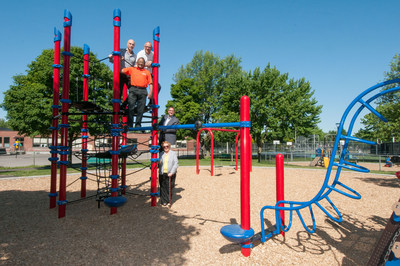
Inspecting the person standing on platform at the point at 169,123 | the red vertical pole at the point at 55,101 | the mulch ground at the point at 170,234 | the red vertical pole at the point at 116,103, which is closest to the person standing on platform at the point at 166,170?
the person standing on platform at the point at 169,123

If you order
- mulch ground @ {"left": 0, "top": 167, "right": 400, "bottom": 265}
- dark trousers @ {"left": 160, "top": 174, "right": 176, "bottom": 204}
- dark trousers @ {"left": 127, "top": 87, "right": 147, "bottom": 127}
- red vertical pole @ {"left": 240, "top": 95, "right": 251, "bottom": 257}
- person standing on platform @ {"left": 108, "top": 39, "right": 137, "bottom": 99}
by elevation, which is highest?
person standing on platform @ {"left": 108, "top": 39, "right": 137, "bottom": 99}

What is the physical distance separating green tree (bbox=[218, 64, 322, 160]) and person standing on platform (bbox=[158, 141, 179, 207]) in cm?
1969

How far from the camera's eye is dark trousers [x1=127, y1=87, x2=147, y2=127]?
18.5 feet

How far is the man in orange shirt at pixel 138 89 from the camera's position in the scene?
5652 mm

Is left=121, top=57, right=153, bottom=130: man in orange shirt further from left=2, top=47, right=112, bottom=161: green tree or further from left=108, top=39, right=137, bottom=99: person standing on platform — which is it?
left=2, top=47, right=112, bottom=161: green tree

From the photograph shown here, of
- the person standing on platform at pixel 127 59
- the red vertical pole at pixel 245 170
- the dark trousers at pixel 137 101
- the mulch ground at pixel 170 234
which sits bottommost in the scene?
the mulch ground at pixel 170 234

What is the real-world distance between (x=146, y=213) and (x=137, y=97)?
2.73 m

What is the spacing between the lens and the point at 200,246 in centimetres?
392

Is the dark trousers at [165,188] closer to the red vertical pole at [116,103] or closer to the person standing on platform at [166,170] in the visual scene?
the person standing on platform at [166,170]

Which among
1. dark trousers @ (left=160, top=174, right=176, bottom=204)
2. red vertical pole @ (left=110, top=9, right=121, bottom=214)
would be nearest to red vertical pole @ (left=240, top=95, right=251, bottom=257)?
red vertical pole @ (left=110, top=9, right=121, bottom=214)

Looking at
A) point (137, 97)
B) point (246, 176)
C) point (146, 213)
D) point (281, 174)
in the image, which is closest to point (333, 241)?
point (281, 174)

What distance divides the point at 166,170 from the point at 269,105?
73.8 feet

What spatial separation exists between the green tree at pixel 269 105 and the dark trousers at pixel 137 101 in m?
20.3

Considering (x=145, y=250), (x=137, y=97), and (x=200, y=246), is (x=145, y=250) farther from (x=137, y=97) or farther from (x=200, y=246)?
(x=137, y=97)
